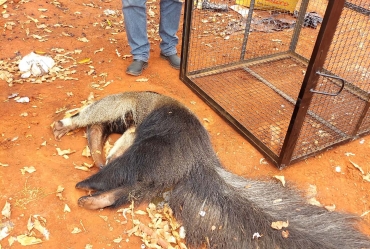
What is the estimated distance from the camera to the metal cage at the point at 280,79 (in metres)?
3.07

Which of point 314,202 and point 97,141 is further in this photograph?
point 97,141

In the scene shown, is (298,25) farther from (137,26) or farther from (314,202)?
(314,202)

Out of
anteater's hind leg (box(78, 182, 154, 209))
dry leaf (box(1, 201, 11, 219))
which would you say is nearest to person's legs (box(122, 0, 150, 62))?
anteater's hind leg (box(78, 182, 154, 209))

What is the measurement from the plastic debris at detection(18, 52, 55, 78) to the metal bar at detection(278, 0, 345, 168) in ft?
10.0

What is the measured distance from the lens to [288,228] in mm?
2309

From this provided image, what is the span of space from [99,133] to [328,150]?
7.41ft

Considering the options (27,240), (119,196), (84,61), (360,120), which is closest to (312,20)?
(360,120)

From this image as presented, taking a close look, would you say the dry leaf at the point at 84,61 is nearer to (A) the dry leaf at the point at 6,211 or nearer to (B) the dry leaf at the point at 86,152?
(B) the dry leaf at the point at 86,152

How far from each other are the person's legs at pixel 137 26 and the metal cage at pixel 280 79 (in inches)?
22.2

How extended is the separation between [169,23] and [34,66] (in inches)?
70.4

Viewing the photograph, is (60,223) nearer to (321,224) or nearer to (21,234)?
(21,234)

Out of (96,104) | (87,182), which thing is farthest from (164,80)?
(87,182)

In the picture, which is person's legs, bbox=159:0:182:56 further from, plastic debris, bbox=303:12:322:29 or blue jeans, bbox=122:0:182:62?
plastic debris, bbox=303:12:322:29

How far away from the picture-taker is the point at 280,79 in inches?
186
